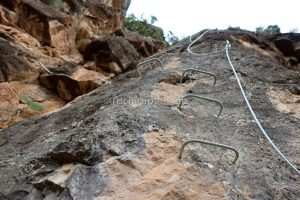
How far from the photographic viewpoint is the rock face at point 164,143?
313cm

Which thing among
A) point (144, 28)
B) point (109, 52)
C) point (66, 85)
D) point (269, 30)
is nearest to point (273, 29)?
point (269, 30)

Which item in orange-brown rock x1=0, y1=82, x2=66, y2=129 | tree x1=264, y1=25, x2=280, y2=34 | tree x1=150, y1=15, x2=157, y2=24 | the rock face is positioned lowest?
orange-brown rock x1=0, y1=82, x2=66, y2=129

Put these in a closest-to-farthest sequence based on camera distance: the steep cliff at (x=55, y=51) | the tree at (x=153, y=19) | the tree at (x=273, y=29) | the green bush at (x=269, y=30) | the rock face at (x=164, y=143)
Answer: the rock face at (x=164, y=143)
the steep cliff at (x=55, y=51)
the green bush at (x=269, y=30)
the tree at (x=273, y=29)
the tree at (x=153, y=19)

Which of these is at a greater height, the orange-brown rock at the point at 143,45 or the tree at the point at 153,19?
the tree at the point at 153,19

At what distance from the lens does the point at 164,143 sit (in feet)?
11.8

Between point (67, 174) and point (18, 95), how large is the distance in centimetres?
418

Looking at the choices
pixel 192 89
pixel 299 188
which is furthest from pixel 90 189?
pixel 192 89

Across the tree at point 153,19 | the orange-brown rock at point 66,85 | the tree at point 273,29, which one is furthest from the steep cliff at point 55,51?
the tree at point 153,19

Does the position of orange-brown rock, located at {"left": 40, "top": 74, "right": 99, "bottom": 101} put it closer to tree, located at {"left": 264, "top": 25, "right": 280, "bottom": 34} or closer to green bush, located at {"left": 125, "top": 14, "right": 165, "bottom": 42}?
tree, located at {"left": 264, "top": 25, "right": 280, "bottom": 34}

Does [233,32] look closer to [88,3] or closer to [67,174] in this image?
[67,174]

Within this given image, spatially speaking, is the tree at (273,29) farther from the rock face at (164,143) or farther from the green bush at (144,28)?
the rock face at (164,143)

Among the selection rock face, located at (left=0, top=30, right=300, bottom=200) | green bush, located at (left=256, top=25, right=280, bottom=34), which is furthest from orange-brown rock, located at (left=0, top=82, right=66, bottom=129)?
green bush, located at (left=256, top=25, right=280, bottom=34)

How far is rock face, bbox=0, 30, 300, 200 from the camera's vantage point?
313 centimetres

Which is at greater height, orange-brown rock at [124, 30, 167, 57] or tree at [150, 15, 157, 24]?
tree at [150, 15, 157, 24]
